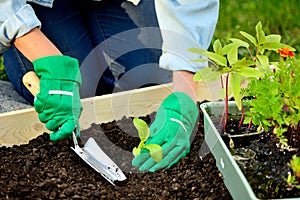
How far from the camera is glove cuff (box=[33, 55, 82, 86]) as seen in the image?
174 centimetres

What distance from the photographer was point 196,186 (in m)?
1.56

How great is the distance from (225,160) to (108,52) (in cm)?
112

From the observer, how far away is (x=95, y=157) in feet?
5.61

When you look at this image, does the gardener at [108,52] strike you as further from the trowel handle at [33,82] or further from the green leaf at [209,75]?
the green leaf at [209,75]

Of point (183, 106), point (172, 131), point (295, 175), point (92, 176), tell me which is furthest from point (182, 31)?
point (295, 175)

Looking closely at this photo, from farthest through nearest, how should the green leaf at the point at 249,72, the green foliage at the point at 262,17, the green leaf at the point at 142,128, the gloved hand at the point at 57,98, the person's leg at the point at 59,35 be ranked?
1. the green foliage at the point at 262,17
2. the person's leg at the point at 59,35
3. the gloved hand at the point at 57,98
4. the green leaf at the point at 142,128
5. the green leaf at the point at 249,72

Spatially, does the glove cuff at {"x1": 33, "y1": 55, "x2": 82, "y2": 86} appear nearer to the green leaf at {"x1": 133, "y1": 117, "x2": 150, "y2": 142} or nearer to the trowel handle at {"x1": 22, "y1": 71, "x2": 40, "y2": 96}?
the trowel handle at {"x1": 22, "y1": 71, "x2": 40, "y2": 96}

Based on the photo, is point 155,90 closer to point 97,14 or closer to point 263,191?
point 97,14

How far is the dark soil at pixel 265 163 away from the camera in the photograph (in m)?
1.38

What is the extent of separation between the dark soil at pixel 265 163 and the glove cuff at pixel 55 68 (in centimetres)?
52

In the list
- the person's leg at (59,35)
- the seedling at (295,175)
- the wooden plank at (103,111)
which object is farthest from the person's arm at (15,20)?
the seedling at (295,175)

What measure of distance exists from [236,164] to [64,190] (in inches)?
19.3

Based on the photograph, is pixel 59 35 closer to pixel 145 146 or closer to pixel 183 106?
pixel 183 106

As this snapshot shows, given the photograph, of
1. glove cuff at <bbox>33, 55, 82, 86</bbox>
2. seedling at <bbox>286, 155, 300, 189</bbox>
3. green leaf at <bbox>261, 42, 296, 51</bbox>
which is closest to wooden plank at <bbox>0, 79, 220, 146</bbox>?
glove cuff at <bbox>33, 55, 82, 86</bbox>
